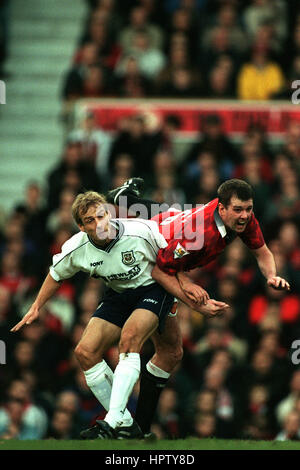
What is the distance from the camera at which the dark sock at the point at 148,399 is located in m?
9.60

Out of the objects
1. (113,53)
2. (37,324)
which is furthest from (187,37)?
(37,324)

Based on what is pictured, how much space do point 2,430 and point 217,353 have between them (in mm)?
2282

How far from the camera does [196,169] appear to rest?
1404 centimetres

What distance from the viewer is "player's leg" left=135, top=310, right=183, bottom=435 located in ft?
31.1

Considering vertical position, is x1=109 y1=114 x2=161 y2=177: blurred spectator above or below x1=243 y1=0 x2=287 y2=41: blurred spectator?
below

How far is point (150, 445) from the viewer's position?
8.56m

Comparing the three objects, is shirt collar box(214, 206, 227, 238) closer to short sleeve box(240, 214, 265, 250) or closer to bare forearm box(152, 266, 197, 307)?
short sleeve box(240, 214, 265, 250)

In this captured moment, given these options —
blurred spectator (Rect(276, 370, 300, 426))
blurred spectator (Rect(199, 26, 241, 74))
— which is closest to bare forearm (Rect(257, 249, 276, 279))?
blurred spectator (Rect(276, 370, 300, 426))

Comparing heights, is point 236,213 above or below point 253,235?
above

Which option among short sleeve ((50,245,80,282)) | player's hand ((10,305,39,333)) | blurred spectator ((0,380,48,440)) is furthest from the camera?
blurred spectator ((0,380,48,440))

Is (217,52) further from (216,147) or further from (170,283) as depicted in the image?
(170,283)

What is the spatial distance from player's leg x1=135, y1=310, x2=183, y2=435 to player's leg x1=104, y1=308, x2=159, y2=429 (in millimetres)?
491

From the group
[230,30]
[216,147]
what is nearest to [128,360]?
[216,147]

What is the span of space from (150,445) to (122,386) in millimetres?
475
